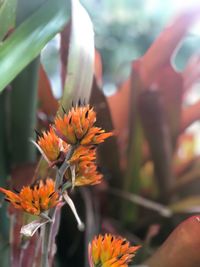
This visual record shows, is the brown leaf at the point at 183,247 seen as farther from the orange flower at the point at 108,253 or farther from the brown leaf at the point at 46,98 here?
the brown leaf at the point at 46,98

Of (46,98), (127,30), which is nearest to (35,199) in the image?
(46,98)

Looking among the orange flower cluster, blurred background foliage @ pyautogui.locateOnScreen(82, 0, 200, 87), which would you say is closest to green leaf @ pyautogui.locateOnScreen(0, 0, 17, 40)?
the orange flower cluster

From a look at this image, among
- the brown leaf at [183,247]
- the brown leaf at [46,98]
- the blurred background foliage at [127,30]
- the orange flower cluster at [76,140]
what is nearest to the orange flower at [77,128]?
the orange flower cluster at [76,140]

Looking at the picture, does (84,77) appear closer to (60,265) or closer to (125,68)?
(60,265)

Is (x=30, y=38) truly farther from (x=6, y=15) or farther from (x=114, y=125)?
(x=114, y=125)

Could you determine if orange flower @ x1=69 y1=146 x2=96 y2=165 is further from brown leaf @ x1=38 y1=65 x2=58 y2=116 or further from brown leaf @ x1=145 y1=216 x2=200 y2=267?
brown leaf @ x1=38 y1=65 x2=58 y2=116

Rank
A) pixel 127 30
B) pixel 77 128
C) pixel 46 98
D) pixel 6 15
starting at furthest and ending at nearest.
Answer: pixel 127 30
pixel 46 98
pixel 6 15
pixel 77 128
